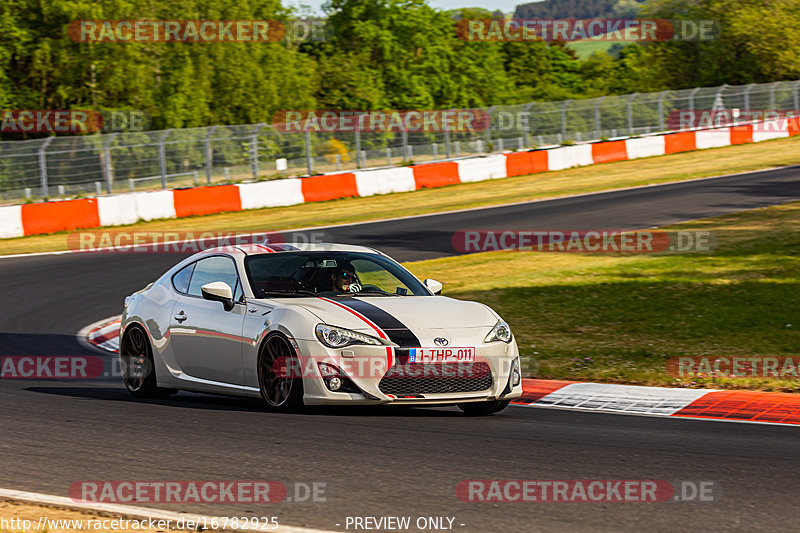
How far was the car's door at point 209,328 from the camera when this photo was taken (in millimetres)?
8461

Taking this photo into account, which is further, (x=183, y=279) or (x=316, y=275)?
(x=183, y=279)

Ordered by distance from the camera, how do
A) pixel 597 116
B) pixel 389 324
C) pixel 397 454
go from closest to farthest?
pixel 397 454 → pixel 389 324 → pixel 597 116

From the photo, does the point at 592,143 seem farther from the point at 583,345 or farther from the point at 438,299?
the point at 438,299

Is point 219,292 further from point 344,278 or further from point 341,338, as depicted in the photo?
point 341,338

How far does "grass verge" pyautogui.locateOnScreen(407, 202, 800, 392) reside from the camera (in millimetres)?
10562

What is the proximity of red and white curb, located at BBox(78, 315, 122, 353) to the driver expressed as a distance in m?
4.97

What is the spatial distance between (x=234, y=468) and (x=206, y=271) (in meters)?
3.30

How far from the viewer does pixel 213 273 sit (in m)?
9.12

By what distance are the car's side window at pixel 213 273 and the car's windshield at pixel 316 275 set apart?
151mm

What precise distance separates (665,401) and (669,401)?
0.03 m

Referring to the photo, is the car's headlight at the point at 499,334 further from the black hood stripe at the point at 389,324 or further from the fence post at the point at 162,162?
the fence post at the point at 162,162

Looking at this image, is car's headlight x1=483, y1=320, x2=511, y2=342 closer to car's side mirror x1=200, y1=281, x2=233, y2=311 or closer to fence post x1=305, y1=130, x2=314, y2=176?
car's side mirror x1=200, y1=281, x2=233, y2=311

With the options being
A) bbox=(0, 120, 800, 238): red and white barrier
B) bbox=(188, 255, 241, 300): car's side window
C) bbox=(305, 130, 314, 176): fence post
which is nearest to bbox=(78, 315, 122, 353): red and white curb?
bbox=(188, 255, 241, 300): car's side window

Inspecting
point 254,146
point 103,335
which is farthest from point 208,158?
point 103,335
